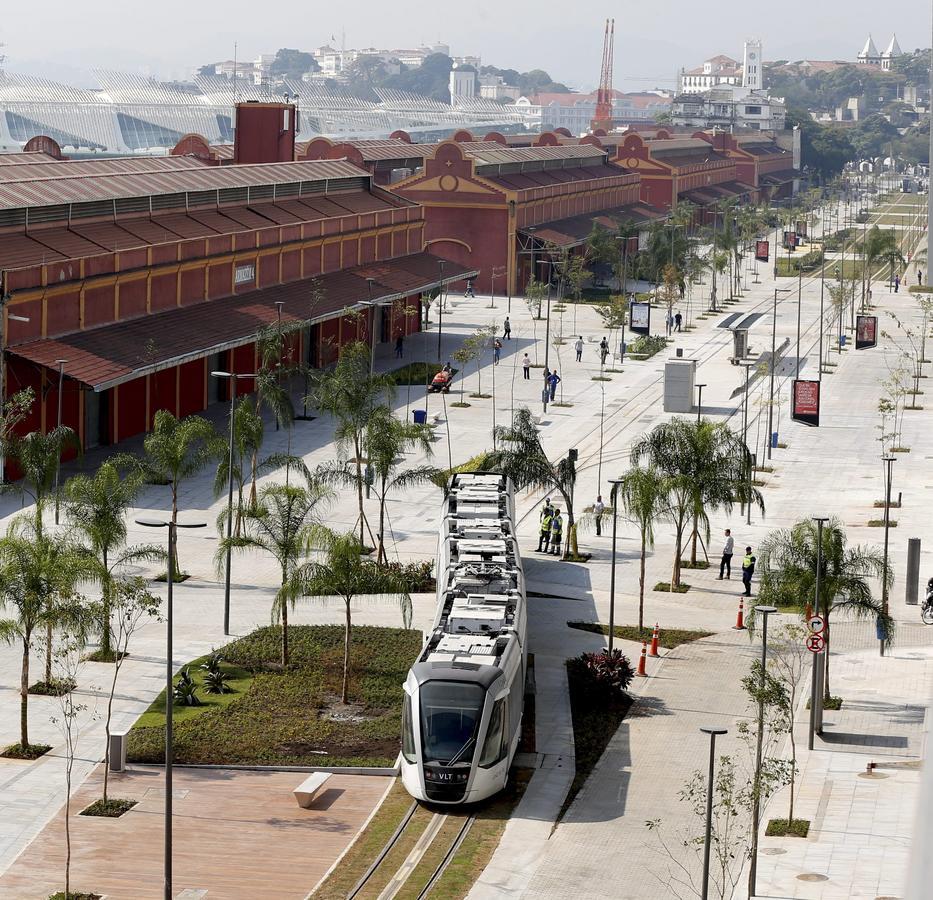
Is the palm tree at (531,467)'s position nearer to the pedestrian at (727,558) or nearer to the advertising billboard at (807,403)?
the pedestrian at (727,558)

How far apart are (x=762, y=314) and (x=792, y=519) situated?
6215cm

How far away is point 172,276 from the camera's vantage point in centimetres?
6912

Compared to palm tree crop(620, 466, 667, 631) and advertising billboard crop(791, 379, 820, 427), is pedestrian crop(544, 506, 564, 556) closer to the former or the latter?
palm tree crop(620, 466, 667, 631)

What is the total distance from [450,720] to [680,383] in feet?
153

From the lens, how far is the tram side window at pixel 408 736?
3066 cm

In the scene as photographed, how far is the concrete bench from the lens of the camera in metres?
30.8

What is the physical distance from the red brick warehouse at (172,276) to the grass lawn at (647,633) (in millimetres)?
20483

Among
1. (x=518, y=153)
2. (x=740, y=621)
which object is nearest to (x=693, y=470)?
(x=740, y=621)

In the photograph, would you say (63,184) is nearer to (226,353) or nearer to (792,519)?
(226,353)

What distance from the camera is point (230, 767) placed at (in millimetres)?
32625

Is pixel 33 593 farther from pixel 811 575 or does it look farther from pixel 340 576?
pixel 811 575

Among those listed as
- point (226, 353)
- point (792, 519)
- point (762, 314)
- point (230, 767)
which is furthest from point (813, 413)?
point (762, 314)

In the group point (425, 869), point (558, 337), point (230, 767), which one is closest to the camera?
point (425, 869)

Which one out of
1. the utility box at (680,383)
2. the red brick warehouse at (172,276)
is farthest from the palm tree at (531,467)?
the utility box at (680,383)
